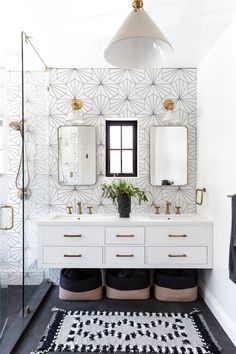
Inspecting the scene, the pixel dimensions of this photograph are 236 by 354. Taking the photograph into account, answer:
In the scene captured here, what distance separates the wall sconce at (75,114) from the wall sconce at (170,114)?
885 millimetres

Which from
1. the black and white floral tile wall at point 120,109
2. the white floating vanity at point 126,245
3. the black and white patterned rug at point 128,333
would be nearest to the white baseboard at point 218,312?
the black and white patterned rug at point 128,333

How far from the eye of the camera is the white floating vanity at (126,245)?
236 centimetres

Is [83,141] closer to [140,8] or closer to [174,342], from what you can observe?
[140,8]

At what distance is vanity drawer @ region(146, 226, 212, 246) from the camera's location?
2.37 meters

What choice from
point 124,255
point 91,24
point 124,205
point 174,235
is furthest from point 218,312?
point 91,24

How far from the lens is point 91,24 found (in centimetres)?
201

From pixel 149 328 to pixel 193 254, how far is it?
0.73 m

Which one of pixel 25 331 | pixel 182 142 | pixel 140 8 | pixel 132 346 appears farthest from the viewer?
pixel 182 142

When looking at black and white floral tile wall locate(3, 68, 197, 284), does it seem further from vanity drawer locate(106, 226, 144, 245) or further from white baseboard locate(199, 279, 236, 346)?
white baseboard locate(199, 279, 236, 346)

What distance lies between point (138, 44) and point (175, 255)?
1.78 meters

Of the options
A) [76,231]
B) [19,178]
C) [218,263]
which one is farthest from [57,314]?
[218,263]

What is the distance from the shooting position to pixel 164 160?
9.31ft

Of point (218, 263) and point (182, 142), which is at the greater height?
point (182, 142)

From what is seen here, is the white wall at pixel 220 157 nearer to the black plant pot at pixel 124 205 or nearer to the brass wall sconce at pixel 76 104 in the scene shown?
the black plant pot at pixel 124 205
